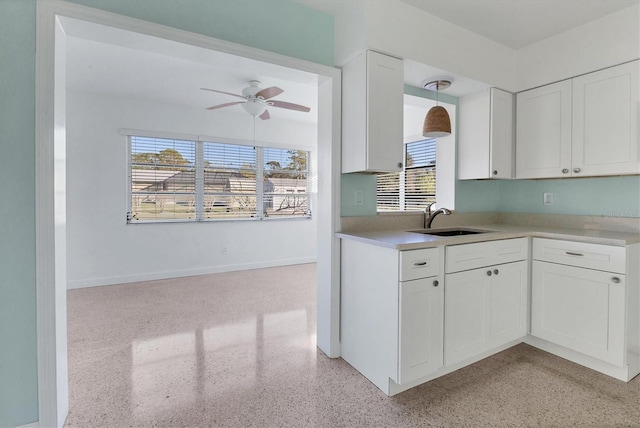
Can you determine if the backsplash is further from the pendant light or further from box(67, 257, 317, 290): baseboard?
box(67, 257, 317, 290): baseboard

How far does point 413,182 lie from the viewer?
4312 millimetres

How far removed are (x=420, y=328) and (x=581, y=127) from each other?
2119 mm

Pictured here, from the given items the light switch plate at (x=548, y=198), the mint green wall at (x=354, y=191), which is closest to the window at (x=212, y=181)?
the mint green wall at (x=354, y=191)

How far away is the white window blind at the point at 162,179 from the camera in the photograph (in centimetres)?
453

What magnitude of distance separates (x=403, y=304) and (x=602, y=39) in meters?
2.55

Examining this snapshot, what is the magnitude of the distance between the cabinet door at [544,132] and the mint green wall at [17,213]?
3.53 metres

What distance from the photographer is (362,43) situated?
6.66 ft

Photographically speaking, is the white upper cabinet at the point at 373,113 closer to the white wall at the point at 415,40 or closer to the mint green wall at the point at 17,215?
the white wall at the point at 415,40

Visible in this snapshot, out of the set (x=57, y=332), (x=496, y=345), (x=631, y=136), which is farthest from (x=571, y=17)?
(x=57, y=332)

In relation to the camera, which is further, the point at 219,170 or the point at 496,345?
the point at 219,170

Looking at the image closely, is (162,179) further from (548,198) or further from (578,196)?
(578,196)

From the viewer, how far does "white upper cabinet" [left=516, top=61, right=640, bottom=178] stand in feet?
7.23

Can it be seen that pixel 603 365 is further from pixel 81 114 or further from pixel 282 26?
pixel 81 114

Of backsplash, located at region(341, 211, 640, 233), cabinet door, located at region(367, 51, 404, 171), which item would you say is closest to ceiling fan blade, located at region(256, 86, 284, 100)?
cabinet door, located at region(367, 51, 404, 171)
